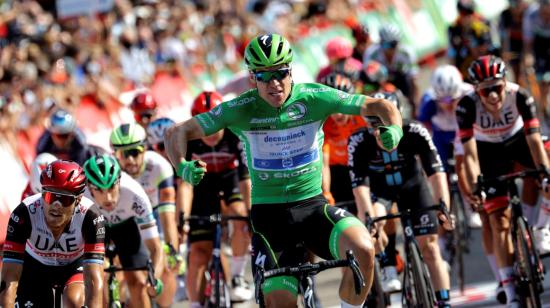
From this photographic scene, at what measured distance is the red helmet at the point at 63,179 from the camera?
7520 millimetres

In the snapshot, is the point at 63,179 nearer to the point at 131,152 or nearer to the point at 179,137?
the point at 179,137

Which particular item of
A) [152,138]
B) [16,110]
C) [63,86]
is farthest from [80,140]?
[63,86]

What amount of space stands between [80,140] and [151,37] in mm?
12269

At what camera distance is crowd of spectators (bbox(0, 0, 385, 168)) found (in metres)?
19.2

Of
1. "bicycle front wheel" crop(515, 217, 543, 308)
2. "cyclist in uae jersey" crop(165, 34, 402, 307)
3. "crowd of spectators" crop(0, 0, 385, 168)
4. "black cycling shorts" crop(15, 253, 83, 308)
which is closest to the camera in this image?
"cyclist in uae jersey" crop(165, 34, 402, 307)

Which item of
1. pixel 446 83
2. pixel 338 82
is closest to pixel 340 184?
pixel 338 82

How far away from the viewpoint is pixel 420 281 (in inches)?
346

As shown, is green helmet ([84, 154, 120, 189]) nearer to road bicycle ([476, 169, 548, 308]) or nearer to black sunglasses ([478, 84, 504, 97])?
road bicycle ([476, 169, 548, 308])

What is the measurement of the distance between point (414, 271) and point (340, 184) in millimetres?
2727

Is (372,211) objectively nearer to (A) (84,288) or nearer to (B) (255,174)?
(B) (255,174)

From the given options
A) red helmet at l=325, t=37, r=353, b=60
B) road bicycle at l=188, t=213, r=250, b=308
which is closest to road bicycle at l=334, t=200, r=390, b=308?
road bicycle at l=188, t=213, r=250, b=308

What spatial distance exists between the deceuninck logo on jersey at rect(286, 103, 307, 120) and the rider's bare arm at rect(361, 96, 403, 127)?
40 cm

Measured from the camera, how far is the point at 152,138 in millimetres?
11617

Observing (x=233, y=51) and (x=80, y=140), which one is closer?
(x=80, y=140)
